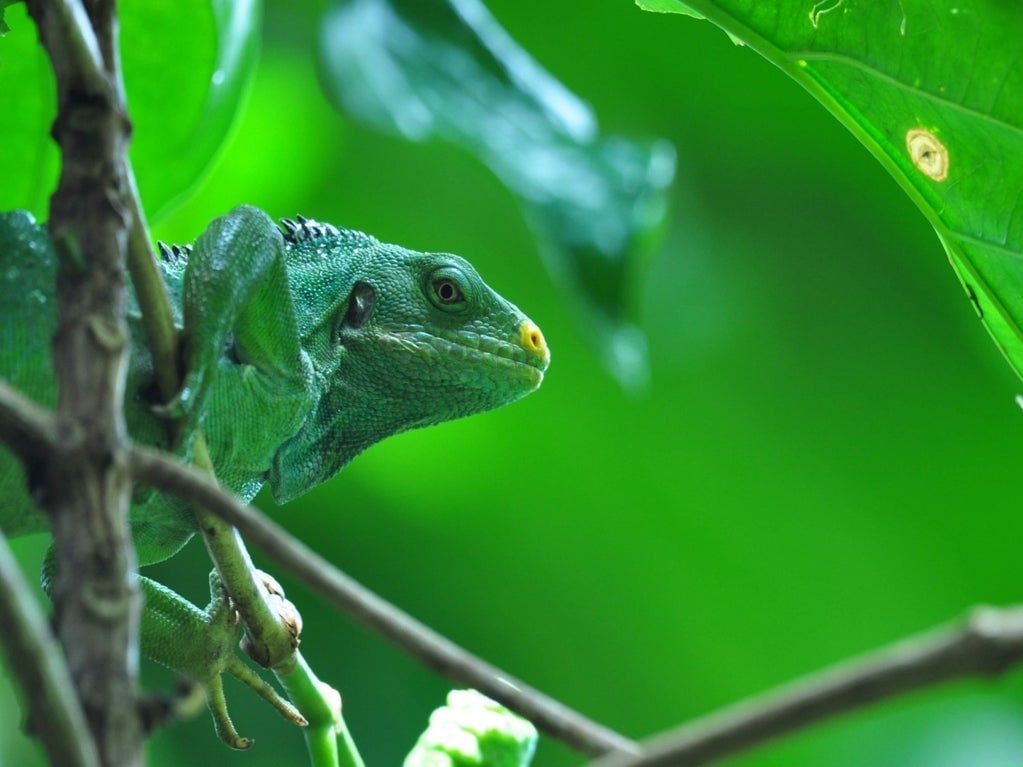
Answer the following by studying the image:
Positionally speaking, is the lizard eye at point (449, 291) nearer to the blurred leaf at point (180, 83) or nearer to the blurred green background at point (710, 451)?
the blurred leaf at point (180, 83)

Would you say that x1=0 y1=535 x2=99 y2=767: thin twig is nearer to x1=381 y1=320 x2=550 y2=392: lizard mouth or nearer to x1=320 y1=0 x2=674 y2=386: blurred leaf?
x1=381 y1=320 x2=550 y2=392: lizard mouth

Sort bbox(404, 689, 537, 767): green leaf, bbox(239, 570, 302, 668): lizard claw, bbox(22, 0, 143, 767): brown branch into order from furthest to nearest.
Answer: bbox(239, 570, 302, 668): lizard claw < bbox(404, 689, 537, 767): green leaf < bbox(22, 0, 143, 767): brown branch

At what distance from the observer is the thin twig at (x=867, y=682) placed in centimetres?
53

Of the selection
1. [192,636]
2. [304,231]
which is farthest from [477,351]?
[192,636]

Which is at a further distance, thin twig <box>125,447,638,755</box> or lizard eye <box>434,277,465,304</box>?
lizard eye <box>434,277,465,304</box>

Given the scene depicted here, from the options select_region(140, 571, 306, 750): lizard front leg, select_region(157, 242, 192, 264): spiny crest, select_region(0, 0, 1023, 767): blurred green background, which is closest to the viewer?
select_region(140, 571, 306, 750): lizard front leg

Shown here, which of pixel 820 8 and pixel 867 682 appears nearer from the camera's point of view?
pixel 867 682

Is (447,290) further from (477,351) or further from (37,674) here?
(37,674)

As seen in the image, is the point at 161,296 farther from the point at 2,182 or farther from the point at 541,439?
the point at 541,439

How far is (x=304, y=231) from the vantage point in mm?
1841

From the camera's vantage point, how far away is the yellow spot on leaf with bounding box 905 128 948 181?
4.67 feet

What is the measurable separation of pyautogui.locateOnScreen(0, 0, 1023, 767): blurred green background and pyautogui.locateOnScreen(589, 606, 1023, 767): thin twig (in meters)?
3.22

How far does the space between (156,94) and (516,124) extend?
3.06 feet

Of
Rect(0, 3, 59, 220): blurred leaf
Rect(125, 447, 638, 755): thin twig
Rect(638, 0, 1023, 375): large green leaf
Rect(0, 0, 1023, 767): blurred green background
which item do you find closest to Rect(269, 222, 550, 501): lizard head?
Rect(0, 3, 59, 220): blurred leaf
